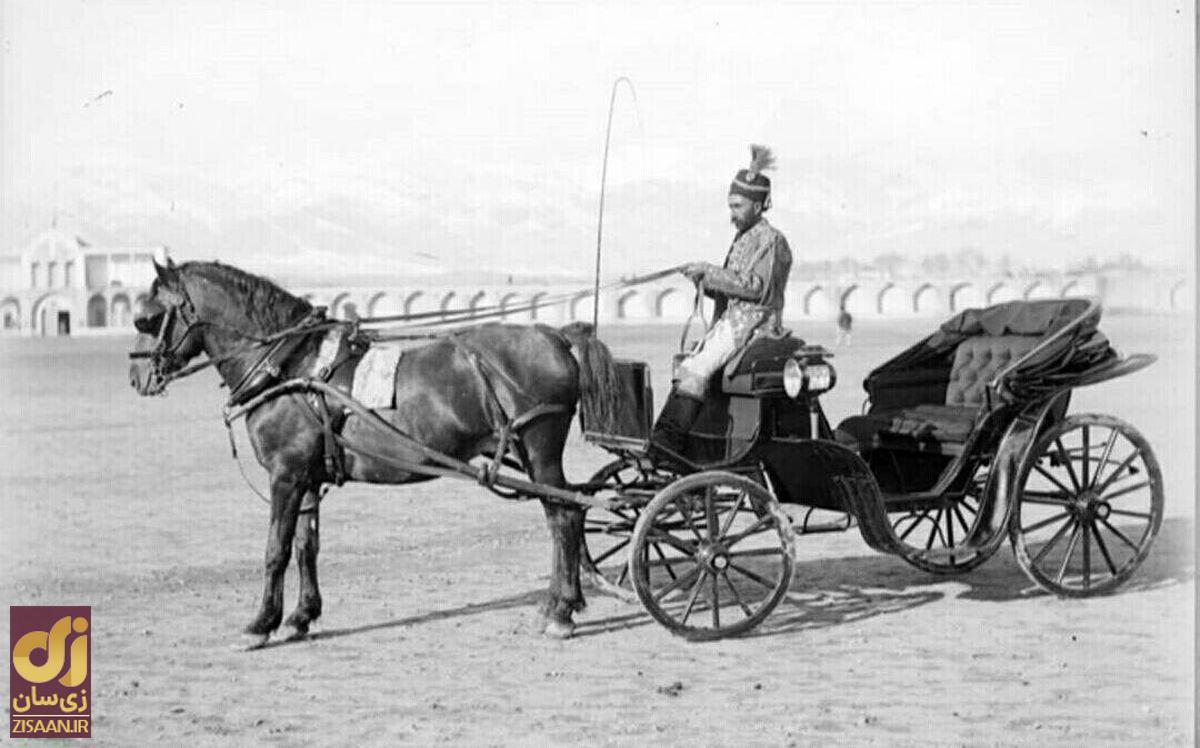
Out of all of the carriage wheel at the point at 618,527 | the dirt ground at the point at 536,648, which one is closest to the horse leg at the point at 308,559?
the dirt ground at the point at 536,648

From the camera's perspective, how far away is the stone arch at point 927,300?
82688 mm

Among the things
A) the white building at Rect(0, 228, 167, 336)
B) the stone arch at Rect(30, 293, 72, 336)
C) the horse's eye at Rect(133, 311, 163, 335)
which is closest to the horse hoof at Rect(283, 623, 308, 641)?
the horse's eye at Rect(133, 311, 163, 335)

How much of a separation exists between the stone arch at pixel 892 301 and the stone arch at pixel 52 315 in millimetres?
46486

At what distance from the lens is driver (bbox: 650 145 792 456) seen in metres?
7.27

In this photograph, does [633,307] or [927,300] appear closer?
[927,300]

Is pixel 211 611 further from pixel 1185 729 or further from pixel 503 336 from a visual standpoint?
pixel 1185 729

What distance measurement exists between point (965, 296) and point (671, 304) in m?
17.8

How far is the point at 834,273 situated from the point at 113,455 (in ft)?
226

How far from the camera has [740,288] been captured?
23.8 feet

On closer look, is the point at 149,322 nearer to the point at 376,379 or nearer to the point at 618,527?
the point at 376,379

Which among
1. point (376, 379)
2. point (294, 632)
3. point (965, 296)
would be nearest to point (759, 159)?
point (376, 379)

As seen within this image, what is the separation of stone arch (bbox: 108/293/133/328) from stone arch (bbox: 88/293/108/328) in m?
0.39

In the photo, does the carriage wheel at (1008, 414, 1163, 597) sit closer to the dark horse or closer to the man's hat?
the man's hat

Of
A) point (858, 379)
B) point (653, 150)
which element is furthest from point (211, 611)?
point (858, 379)
